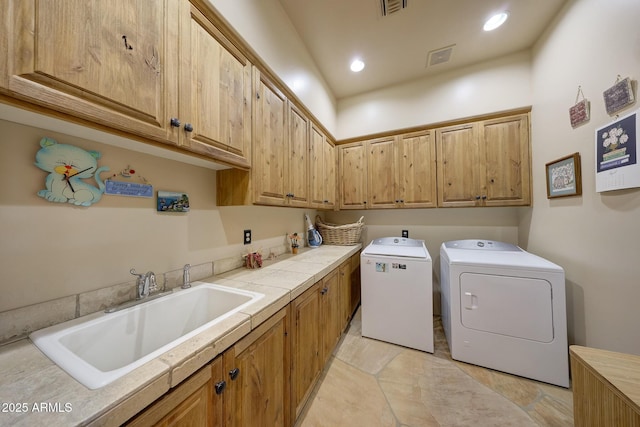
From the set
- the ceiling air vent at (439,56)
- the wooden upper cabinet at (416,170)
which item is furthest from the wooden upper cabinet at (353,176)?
the ceiling air vent at (439,56)

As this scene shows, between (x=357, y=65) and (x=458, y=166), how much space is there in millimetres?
1652

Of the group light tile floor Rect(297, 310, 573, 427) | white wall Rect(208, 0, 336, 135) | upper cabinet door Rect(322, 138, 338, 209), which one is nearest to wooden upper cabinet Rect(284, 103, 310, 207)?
white wall Rect(208, 0, 336, 135)

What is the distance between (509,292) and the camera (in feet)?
5.51

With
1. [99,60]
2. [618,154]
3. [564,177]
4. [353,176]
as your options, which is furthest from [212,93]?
[564,177]

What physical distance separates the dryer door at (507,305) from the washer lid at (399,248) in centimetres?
44

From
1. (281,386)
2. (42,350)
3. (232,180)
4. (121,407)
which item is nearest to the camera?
(121,407)

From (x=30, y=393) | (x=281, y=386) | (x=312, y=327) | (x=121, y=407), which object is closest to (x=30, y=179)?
(x=30, y=393)

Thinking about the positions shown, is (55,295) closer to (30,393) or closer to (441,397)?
(30,393)

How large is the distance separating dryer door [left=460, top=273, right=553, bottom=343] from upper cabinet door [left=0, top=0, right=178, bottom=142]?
93.4 inches

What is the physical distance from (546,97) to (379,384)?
9.56ft

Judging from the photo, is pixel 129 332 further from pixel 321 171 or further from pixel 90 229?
pixel 321 171

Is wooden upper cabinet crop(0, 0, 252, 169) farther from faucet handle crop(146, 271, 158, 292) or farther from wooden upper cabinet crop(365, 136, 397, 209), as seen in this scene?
wooden upper cabinet crop(365, 136, 397, 209)

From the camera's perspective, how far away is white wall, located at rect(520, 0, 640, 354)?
1.23 meters

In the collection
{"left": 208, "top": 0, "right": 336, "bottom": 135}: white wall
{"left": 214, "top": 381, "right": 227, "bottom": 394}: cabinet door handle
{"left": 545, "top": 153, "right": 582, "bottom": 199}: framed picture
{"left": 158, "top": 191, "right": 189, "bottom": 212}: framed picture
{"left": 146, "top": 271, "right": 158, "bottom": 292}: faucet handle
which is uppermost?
{"left": 208, "top": 0, "right": 336, "bottom": 135}: white wall
